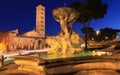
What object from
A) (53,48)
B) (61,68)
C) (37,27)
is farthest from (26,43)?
(61,68)

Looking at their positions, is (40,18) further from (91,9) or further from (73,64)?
(73,64)

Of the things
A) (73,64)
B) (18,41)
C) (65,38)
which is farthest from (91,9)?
(18,41)

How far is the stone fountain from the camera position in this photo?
9.59 meters

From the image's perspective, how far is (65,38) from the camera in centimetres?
962

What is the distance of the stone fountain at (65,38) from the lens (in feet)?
31.5

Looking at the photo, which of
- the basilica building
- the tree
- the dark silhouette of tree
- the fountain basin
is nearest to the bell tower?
the basilica building

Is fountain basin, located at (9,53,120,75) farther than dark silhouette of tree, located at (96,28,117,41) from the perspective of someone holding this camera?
No

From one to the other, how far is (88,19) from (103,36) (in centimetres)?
1762

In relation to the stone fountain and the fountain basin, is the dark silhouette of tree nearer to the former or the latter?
the stone fountain

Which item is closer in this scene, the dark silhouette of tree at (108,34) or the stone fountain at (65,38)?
the stone fountain at (65,38)

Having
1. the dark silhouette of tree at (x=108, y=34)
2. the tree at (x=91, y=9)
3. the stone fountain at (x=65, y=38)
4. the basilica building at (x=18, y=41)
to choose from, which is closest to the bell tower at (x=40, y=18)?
the basilica building at (x=18, y=41)

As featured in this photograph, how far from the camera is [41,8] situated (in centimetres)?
7269

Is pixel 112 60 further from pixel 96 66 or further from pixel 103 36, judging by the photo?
pixel 103 36

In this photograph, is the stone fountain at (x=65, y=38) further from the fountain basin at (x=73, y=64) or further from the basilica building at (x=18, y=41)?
the basilica building at (x=18, y=41)
